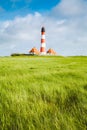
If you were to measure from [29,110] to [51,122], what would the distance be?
20.1 inches

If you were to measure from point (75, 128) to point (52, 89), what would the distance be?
1.97m

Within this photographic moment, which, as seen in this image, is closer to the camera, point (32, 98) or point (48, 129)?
point (48, 129)

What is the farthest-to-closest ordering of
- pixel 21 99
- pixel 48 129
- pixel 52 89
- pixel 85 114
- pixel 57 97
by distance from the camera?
pixel 52 89 → pixel 57 97 → pixel 21 99 → pixel 85 114 → pixel 48 129

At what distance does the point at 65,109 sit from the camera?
12.6 ft

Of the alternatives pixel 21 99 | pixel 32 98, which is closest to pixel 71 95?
pixel 32 98

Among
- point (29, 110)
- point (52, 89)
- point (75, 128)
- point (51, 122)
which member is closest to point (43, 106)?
point (29, 110)

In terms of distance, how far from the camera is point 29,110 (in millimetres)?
3656

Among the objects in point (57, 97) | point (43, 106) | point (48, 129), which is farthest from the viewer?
point (57, 97)

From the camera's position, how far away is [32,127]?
315 cm

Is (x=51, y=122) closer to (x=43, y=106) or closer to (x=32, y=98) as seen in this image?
(x=43, y=106)

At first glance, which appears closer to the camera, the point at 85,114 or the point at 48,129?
the point at 48,129

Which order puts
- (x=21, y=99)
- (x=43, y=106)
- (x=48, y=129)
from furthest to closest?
(x=21, y=99), (x=43, y=106), (x=48, y=129)

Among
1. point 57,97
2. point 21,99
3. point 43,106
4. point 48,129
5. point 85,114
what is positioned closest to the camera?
point 48,129

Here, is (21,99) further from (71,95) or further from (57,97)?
(71,95)
